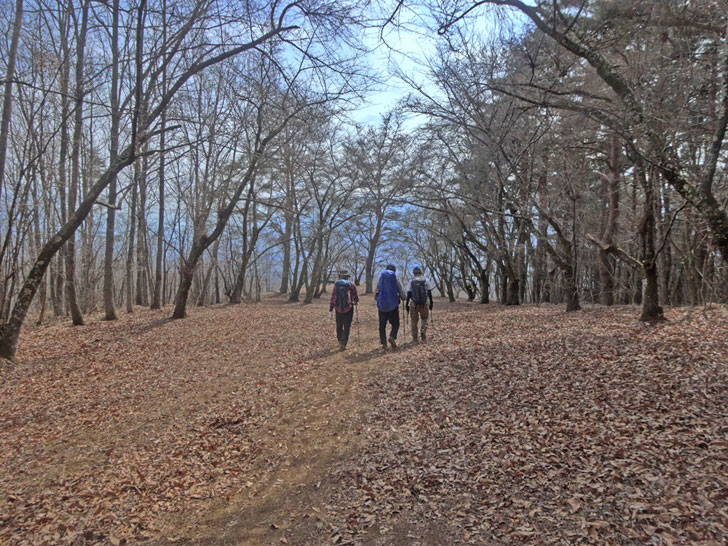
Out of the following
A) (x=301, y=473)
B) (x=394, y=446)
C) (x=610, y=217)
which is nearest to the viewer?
(x=301, y=473)

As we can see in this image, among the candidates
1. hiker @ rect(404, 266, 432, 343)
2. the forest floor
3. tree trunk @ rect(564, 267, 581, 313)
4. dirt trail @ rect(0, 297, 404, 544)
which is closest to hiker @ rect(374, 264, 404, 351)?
hiker @ rect(404, 266, 432, 343)

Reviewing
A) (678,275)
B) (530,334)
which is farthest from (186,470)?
(678,275)

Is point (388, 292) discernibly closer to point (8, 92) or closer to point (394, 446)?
point (394, 446)

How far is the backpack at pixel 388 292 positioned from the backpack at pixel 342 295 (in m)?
0.80

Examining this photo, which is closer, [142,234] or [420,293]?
[420,293]

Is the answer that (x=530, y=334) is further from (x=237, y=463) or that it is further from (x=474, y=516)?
(x=237, y=463)

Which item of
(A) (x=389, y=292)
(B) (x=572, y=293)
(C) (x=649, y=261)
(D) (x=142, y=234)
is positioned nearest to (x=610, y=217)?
(B) (x=572, y=293)

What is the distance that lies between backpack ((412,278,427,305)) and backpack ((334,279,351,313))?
1611 millimetres

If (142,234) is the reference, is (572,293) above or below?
below

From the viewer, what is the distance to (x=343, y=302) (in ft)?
30.2

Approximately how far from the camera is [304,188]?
23812 mm

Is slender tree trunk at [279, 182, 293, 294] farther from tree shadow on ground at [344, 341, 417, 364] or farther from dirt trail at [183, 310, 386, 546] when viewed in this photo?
dirt trail at [183, 310, 386, 546]

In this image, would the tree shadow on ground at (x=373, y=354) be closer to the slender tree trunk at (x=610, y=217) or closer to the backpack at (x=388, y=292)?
the backpack at (x=388, y=292)

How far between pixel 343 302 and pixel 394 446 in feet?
16.5
